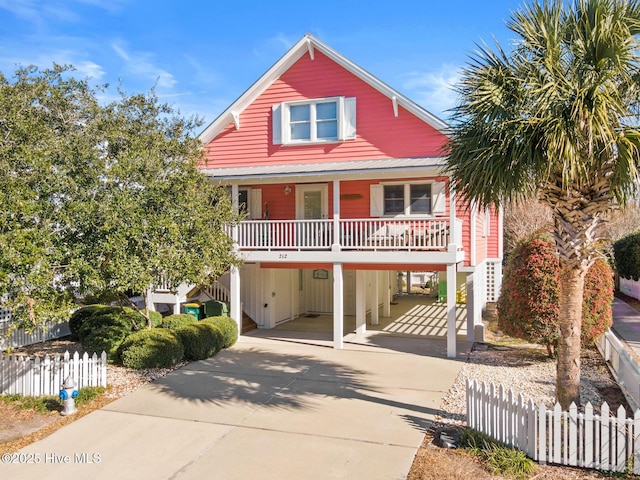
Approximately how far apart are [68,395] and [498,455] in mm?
7274

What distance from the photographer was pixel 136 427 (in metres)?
8.03

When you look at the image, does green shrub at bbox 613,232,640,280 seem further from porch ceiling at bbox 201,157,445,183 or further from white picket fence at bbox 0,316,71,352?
white picket fence at bbox 0,316,71,352

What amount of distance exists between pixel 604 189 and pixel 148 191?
8532 millimetres

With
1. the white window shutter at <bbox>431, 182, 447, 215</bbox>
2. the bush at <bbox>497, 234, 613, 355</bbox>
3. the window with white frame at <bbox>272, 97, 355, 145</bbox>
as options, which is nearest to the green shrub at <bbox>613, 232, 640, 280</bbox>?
the white window shutter at <bbox>431, 182, 447, 215</bbox>

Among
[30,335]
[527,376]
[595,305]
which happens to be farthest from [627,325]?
[30,335]

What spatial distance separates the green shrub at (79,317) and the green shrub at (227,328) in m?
4.19

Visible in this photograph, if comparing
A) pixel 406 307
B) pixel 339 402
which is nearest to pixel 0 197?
pixel 339 402

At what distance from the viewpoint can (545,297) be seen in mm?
11180

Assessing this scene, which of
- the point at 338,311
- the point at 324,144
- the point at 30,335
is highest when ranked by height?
the point at 324,144

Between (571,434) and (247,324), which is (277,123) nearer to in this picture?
(247,324)

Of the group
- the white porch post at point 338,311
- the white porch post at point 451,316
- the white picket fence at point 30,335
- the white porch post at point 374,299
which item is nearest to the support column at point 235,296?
the white porch post at point 338,311

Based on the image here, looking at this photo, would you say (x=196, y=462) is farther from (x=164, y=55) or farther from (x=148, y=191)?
(x=164, y=55)

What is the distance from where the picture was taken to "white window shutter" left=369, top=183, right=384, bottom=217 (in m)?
15.8

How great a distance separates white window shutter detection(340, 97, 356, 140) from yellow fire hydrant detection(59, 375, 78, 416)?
1099 centimetres
